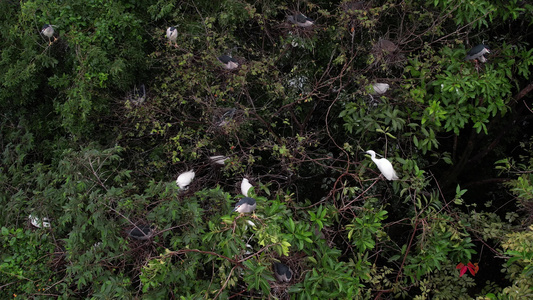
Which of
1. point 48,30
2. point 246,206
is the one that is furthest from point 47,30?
point 246,206

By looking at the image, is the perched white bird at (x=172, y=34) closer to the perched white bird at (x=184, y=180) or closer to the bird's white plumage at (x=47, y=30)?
the bird's white plumage at (x=47, y=30)

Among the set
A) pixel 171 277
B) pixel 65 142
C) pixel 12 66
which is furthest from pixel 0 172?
pixel 171 277

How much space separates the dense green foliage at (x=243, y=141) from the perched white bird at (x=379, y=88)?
4 centimetres

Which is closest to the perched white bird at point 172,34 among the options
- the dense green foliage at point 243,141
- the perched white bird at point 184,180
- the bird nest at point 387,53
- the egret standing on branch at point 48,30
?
the dense green foliage at point 243,141

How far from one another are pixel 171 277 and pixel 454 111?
1.94 metres

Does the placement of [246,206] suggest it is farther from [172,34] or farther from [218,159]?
[172,34]

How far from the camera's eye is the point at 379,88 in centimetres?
266

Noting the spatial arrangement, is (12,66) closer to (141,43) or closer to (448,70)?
(141,43)

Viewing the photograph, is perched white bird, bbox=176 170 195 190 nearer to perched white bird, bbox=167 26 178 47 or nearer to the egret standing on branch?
perched white bird, bbox=167 26 178 47

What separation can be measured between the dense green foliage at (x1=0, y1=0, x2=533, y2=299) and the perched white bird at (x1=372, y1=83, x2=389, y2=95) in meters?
0.04

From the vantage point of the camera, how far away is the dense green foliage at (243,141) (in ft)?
6.63

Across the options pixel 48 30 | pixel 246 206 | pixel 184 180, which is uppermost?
pixel 48 30

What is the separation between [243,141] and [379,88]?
972 millimetres

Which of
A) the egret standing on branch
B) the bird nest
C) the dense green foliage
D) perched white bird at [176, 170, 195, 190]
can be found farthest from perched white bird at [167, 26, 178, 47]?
the bird nest
